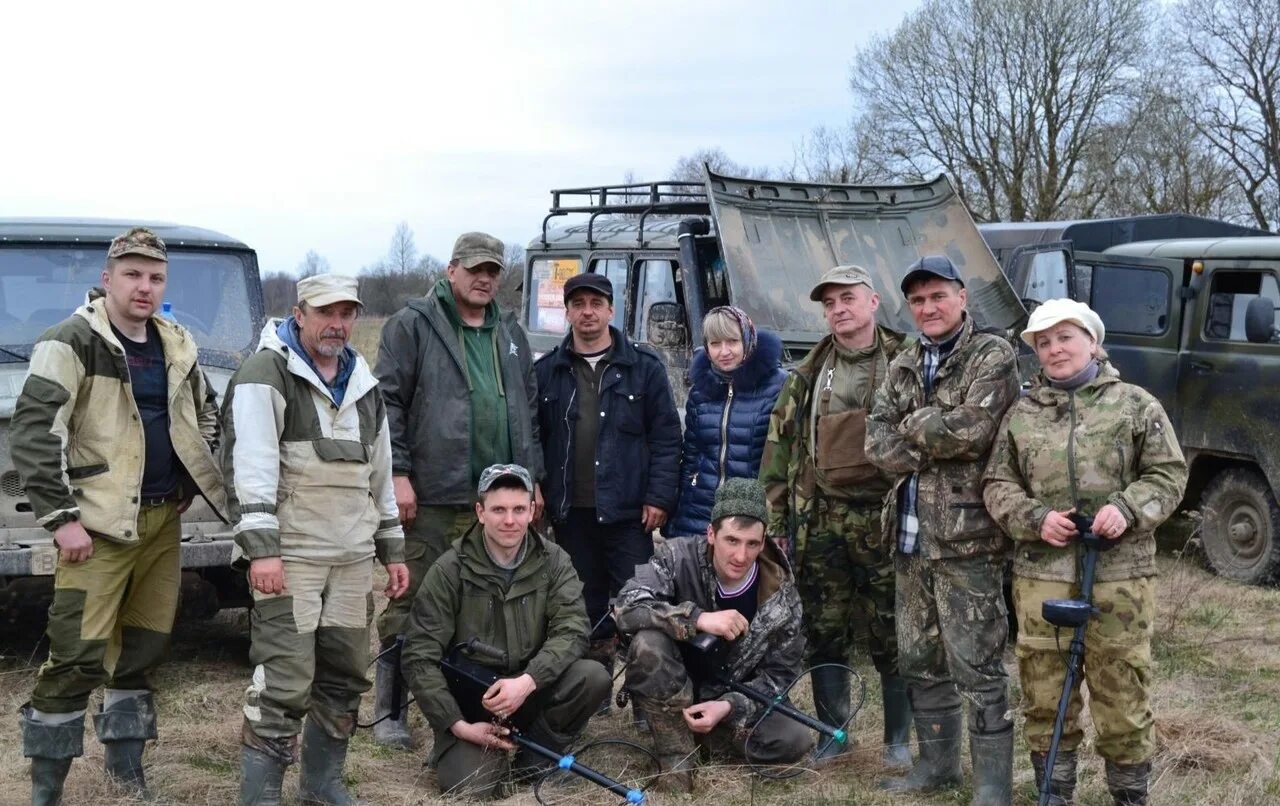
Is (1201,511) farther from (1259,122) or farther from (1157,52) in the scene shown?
(1157,52)

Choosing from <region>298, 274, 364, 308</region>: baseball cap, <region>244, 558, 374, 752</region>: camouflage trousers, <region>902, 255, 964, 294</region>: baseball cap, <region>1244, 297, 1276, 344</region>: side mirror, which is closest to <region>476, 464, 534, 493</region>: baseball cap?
<region>244, 558, 374, 752</region>: camouflage trousers

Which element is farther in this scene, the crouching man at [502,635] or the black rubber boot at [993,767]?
the crouching man at [502,635]

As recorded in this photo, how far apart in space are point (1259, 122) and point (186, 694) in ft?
84.4

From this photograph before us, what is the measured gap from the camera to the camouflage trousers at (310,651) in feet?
13.8

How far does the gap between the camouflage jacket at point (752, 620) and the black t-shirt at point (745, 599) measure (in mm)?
21

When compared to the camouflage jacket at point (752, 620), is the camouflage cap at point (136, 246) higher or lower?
higher

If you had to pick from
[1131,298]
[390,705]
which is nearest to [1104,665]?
[390,705]

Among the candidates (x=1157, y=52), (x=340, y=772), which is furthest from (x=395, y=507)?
(x=1157, y=52)

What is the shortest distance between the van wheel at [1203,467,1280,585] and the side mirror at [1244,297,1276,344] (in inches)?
35.7

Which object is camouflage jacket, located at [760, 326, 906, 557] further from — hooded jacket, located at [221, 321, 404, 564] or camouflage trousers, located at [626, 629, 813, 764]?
hooded jacket, located at [221, 321, 404, 564]

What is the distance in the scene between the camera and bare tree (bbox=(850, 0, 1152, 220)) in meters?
28.7

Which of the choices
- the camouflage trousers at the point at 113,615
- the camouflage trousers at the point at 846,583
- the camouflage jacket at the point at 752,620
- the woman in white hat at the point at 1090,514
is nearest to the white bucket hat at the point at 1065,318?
the woman in white hat at the point at 1090,514

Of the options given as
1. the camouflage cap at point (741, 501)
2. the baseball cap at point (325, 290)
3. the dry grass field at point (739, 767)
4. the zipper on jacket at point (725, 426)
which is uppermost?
the baseball cap at point (325, 290)

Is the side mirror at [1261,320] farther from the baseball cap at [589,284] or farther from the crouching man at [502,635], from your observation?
the crouching man at [502,635]
